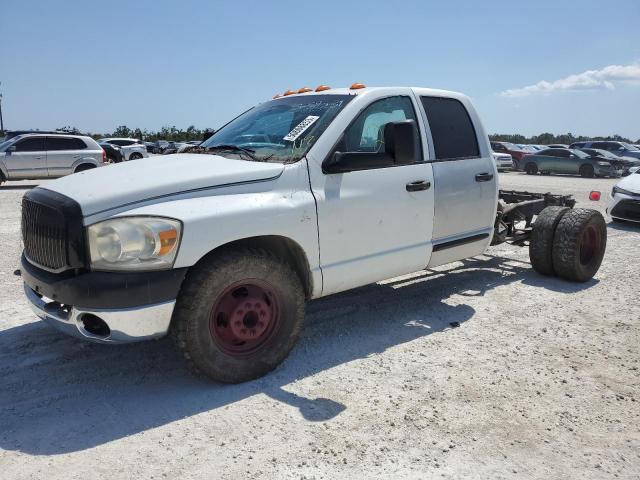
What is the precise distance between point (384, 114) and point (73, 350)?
297cm

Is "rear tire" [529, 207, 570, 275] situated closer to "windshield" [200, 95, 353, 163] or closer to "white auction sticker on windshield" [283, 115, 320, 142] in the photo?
"windshield" [200, 95, 353, 163]

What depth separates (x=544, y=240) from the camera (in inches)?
228

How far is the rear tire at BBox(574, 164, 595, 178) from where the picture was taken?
2420 centimetres

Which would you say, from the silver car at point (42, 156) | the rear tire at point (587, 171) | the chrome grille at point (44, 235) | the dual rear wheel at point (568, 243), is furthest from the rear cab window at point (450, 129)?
the rear tire at point (587, 171)

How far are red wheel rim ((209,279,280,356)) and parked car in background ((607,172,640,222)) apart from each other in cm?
857

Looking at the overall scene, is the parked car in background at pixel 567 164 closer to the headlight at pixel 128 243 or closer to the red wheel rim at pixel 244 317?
the red wheel rim at pixel 244 317

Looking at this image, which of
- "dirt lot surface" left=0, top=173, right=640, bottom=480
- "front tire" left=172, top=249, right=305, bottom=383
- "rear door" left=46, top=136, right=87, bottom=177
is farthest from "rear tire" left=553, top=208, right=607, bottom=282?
"rear door" left=46, top=136, right=87, bottom=177

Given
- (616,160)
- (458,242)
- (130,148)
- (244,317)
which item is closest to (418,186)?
(458,242)

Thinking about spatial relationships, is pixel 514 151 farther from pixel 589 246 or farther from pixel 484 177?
pixel 484 177

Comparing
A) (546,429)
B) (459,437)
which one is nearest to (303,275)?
(459,437)

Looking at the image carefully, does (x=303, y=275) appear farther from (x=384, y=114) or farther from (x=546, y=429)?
(x=546, y=429)

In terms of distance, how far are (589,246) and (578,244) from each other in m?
0.51

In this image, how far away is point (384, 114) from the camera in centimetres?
423

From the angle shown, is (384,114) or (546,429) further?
(384,114)
